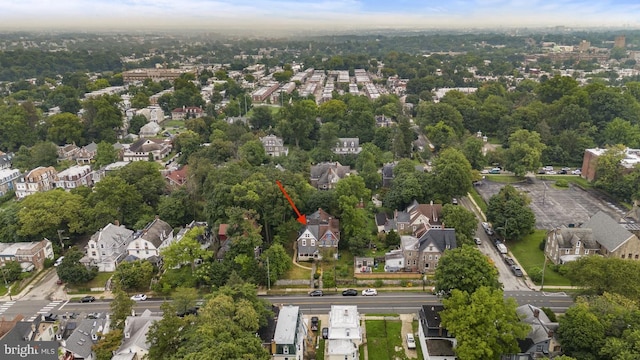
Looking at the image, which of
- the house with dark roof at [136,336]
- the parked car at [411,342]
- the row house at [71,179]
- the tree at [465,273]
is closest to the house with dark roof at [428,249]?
the tree at [465,273]

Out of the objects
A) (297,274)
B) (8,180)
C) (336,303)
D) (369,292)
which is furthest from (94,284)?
(8,180)

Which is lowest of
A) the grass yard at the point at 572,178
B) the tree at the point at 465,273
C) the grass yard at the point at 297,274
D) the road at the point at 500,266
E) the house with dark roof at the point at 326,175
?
the grass yard at the point at 297,274

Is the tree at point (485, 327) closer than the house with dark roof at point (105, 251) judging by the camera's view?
Yes

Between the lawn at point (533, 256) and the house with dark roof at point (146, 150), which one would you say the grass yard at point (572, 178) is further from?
the house with dark roof at point (146, 150)

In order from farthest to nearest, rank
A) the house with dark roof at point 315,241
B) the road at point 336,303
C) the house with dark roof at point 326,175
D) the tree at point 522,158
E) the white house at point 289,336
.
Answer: the tree at point 522,158, the house with dark roof at point 326,175, the house with dark roof at point 315,241, the road at point 336,303, the white house at point 289,336

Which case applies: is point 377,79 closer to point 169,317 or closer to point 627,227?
point 627,227

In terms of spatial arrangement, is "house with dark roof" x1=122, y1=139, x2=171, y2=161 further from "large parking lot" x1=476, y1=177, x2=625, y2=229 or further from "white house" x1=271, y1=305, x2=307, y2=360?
"white house" x1=271, y1=305, x2=307, y2=360

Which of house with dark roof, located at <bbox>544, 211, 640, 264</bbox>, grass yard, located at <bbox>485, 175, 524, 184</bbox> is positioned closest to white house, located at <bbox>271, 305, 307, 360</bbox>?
house with dark roof, located at <bbox>544, 211, 640, 264</bbox>
